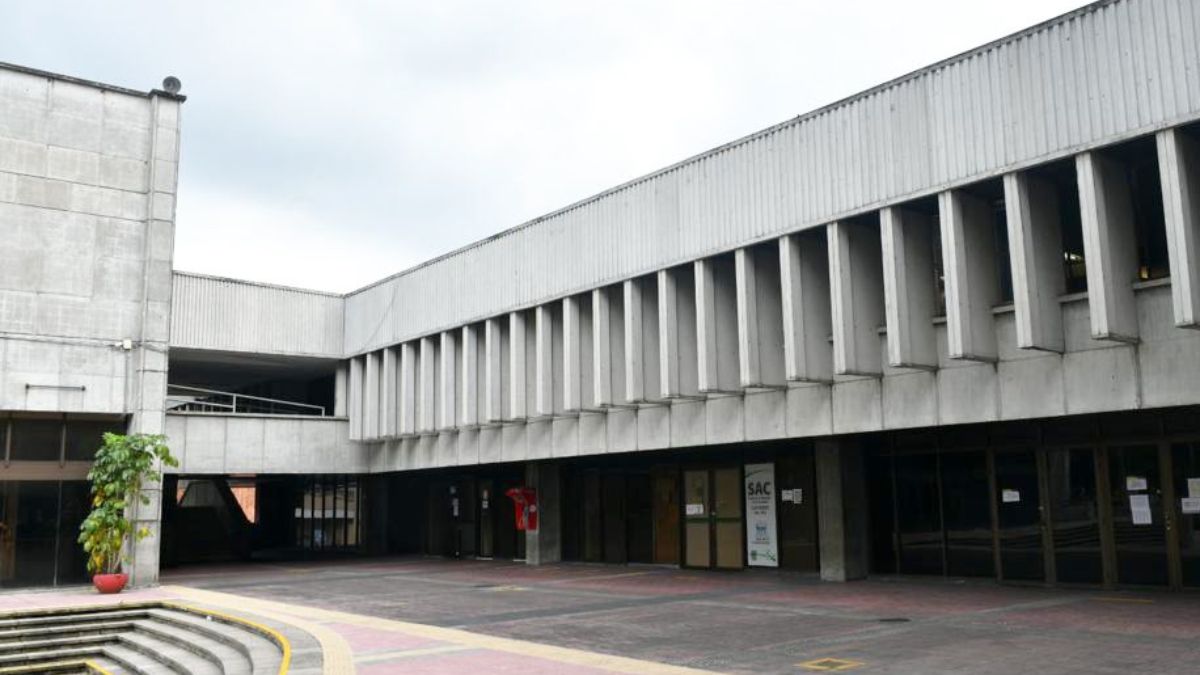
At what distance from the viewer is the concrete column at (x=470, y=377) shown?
2700 centimetres

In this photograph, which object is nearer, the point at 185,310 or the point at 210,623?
the point at 210,623

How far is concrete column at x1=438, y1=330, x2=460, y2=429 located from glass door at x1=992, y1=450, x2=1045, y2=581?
49.1 feet

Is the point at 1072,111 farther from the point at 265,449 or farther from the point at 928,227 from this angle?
the point at 265,449

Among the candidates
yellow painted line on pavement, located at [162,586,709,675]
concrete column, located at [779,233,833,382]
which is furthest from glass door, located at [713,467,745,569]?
yellow painted line on pavement, located at [162,586,709,675]

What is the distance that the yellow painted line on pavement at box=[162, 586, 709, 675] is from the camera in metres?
10.2

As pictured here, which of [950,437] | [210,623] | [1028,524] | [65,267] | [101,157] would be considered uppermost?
[101,157]

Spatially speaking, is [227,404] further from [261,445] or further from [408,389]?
[408,389]

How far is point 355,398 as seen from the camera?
1259 inches

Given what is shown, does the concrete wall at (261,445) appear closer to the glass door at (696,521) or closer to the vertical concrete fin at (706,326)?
the glass door at (696,521)

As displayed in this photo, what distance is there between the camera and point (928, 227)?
17531 mm

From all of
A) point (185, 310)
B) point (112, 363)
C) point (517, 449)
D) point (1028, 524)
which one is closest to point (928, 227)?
point (1028, 524)

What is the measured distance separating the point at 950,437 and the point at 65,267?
20621 mm

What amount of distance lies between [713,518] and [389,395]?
1183cm

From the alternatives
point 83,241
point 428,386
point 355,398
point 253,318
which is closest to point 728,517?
point 428,386
